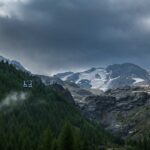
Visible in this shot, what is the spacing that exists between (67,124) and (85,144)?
26.3 metres

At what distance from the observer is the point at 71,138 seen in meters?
138

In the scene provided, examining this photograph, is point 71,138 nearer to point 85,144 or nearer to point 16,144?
point 85,144

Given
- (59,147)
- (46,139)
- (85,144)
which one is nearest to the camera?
(59,147)

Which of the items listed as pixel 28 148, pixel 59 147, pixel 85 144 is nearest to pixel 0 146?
pixel 28 148

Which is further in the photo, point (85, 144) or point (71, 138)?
point (85, 144)

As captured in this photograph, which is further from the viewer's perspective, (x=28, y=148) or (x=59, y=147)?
(x=28, y=148)

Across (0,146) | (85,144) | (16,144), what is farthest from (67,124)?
(16,144)

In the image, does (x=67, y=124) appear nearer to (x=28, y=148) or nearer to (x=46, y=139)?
(x=46, y=139)

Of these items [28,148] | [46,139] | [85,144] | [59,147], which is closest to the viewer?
[59,147]

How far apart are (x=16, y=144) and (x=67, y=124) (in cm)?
6180

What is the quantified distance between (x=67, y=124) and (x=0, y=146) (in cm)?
4574

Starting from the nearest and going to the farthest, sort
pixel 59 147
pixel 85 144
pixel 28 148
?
pixel 59 147 → pixel 85 144 → pixel 28 148

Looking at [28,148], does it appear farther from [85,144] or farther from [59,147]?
[59,147]

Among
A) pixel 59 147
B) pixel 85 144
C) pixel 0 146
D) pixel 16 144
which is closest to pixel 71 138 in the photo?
pixel 59 147
